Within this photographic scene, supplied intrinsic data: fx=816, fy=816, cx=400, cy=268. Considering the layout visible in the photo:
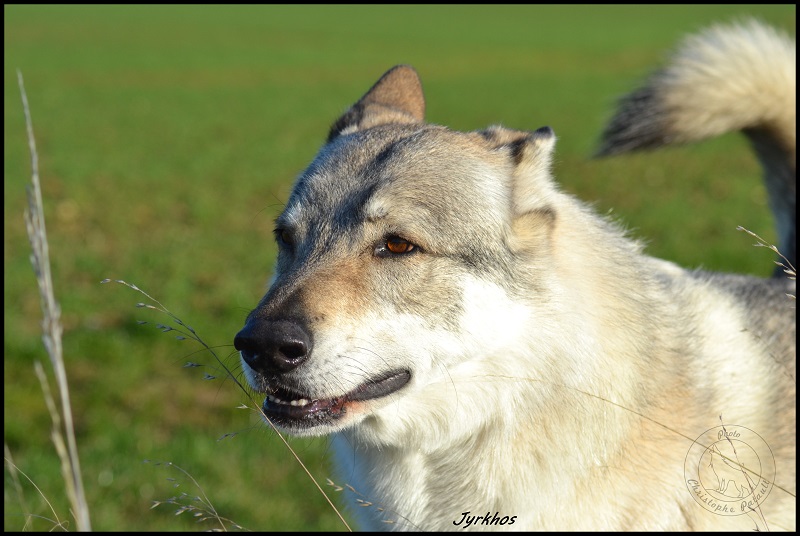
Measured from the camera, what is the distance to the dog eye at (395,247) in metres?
2.93

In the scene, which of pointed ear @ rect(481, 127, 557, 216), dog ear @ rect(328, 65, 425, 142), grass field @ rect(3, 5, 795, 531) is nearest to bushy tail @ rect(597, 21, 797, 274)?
grass field @ rect(3, 5, 795, 531)

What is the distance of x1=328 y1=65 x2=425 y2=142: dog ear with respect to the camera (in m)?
3.77

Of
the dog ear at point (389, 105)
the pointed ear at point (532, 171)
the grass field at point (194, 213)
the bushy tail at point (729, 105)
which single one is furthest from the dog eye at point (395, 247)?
the bushy tail at point (729, 105)

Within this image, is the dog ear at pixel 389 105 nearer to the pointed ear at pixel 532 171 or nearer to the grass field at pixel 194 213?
the grass field at pixel 194 213

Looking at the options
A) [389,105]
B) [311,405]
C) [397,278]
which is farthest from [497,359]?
[389,105]

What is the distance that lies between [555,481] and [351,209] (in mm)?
1226

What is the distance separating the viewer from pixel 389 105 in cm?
398

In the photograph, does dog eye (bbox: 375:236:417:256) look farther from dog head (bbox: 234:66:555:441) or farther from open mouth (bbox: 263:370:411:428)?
open mouth (bbox: 263:370:411:428)

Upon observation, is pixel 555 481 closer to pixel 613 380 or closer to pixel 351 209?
pixel 613 380

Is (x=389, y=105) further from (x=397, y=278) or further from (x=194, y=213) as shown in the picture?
(x=194, y=213)

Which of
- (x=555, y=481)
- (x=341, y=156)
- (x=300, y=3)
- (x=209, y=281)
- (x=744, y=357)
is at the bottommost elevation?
(x=300, y=3)

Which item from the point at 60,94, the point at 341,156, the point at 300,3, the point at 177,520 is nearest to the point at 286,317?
the point at 341,156

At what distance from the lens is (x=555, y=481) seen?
2.89m

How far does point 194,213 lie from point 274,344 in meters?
9.97
